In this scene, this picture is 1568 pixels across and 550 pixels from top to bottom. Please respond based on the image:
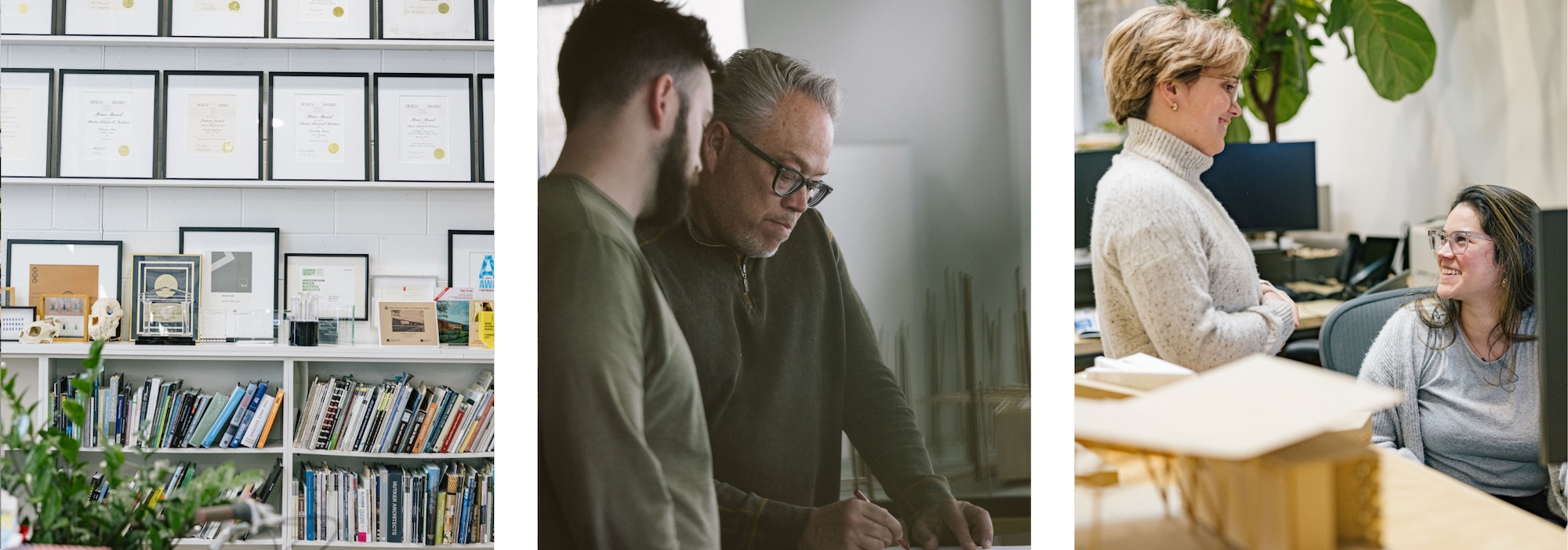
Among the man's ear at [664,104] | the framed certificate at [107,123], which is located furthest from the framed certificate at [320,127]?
the man's ear at [664,104]

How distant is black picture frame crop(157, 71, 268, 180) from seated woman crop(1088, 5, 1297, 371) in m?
2.15

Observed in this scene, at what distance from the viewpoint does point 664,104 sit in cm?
181

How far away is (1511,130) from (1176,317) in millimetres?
787

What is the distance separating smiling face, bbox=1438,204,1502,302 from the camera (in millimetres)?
1837

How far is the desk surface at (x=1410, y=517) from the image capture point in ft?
5.95

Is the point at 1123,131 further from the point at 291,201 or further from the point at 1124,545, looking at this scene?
the point at 291,201

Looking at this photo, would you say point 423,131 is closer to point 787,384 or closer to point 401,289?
point 401,289

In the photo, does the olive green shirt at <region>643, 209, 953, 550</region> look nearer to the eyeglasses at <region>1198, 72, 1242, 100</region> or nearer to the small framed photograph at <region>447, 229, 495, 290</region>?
the eyeglasses at <region>1198, 72, 1242, 100</region>

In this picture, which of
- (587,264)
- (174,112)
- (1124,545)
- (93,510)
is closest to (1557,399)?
(1124,545)

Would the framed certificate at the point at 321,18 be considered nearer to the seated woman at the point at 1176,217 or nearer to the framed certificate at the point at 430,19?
the framed certificate at the point at 430,19

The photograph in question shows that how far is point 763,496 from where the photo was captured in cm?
184

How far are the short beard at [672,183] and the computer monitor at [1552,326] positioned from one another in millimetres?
1688

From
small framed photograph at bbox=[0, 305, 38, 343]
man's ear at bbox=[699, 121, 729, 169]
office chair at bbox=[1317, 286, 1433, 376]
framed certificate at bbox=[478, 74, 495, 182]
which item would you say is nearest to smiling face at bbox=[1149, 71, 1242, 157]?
office chair at bbox=[1317, 286, 1433, 376]

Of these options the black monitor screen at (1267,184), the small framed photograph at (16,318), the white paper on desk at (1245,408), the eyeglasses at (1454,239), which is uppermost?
the black monitor screen at (1267,184)
